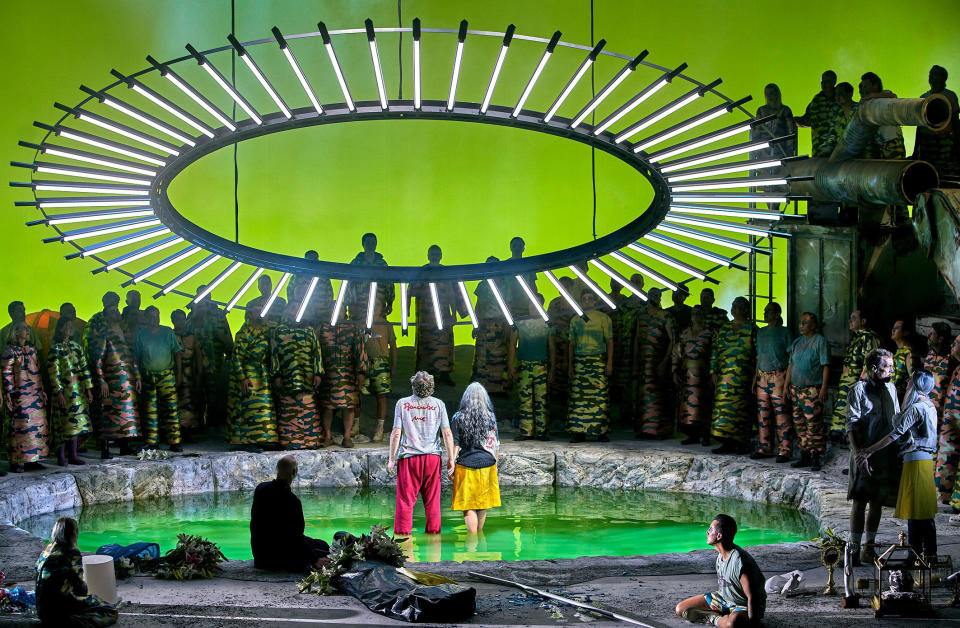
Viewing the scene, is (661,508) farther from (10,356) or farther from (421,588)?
(10,356)

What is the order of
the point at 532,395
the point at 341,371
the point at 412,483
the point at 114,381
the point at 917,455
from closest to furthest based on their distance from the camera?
the point at 917,455
the point at 412,483
the point at 114,381
the point at 341,371
the point at 532,395

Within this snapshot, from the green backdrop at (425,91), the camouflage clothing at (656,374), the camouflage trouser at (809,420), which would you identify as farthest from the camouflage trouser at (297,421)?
the green backdrop at (425,91)

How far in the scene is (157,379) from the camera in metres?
12.2

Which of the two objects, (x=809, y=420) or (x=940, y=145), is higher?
(x=940, y=145)

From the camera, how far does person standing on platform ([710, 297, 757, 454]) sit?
11898mm

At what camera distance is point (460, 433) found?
30.0 ft

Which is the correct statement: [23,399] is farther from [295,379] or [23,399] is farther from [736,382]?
[736,382]

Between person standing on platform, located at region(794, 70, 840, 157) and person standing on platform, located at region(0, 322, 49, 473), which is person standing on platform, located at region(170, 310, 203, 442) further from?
person standing on platform, located at region(794, 70, 840, 157)

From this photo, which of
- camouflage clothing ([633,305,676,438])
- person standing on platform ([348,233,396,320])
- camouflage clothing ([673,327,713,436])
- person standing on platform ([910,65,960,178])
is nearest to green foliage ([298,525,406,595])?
person standing on platform ([348,233,396,320])

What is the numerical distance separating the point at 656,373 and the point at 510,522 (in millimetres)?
3308

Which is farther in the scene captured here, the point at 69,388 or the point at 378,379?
the point at 378,379

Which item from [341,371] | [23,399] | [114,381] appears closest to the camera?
[23,399]

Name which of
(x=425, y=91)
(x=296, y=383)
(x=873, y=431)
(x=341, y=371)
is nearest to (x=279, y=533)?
(x=873, y=431)

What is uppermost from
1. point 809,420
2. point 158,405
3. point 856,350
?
point 856,350
